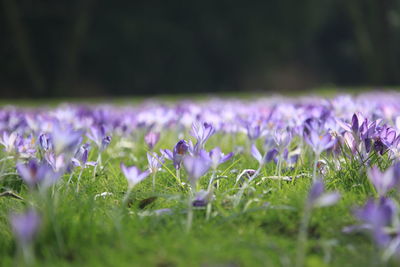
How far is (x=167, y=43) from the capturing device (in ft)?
64.5

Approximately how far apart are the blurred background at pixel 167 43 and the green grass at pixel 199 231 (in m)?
13.9

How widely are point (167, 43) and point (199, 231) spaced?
1877 centimetres

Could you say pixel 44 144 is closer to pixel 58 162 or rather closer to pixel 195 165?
pixel 58 162

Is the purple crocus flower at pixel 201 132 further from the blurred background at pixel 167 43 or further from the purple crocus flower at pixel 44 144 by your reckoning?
the blurred background at pixel 167 43

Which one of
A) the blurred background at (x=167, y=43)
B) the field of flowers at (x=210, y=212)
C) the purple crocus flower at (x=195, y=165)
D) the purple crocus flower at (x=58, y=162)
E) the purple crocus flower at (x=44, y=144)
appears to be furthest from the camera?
the blurred background at (x=167, y=43)

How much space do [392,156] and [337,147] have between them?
0.28 metres

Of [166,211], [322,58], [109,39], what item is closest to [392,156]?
[166,211]

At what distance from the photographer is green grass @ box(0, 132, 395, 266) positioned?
1.19m

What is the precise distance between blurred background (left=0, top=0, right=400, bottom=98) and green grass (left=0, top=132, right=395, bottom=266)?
13.9m

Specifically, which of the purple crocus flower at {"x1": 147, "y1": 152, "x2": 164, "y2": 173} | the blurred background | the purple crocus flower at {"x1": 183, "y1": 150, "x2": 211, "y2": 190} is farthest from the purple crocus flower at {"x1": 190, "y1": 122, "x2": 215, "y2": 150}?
the blurred background

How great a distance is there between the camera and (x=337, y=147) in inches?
80.8

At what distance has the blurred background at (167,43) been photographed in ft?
→ 51.7

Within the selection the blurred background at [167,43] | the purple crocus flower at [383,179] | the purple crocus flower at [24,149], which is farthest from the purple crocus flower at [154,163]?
the blurred background at [167,43]

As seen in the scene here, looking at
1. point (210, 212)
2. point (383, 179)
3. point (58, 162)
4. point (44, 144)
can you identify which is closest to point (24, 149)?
point (44, 144)
